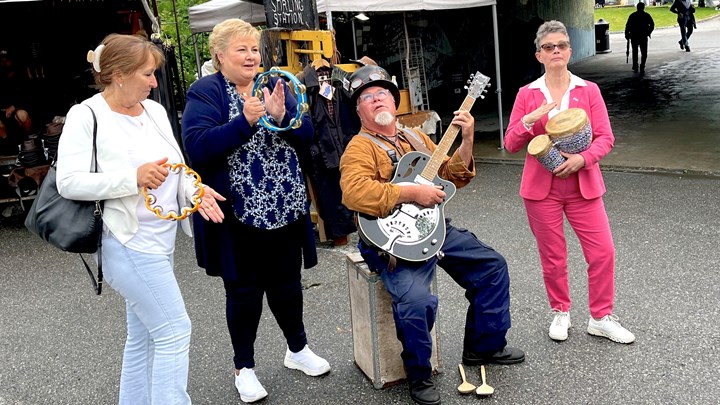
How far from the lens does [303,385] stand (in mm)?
3309

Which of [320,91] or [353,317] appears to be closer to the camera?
[353,317]

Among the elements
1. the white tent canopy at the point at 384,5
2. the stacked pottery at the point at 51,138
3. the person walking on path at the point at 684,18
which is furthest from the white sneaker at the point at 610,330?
the person walking on path at the point at 684,18

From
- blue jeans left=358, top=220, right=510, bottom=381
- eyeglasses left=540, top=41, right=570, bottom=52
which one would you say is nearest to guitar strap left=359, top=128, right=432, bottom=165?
blue jeans left=358, top=220, right=510, bottom=381

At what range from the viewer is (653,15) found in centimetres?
3712

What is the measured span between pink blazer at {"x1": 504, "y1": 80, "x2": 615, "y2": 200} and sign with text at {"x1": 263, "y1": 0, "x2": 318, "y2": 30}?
8.36ft

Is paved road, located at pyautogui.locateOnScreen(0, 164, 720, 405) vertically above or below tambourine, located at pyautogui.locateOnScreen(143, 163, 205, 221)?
below

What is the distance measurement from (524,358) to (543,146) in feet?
3.46

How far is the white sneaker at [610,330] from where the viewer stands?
136 inches

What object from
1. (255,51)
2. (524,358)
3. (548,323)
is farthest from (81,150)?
(548,323)

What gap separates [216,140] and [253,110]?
213 millimetres

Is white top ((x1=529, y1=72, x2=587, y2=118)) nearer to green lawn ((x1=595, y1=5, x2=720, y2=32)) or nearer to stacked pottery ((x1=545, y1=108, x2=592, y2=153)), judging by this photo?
stacked pottery ((x1=545, y1=108, x2=592, y2=153))

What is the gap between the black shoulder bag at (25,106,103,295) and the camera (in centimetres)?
239

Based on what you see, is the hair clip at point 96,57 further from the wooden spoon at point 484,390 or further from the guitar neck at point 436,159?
the wooden spoon at point 484,390

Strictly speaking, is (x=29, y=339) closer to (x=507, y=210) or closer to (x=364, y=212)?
(x=364, y=212)
